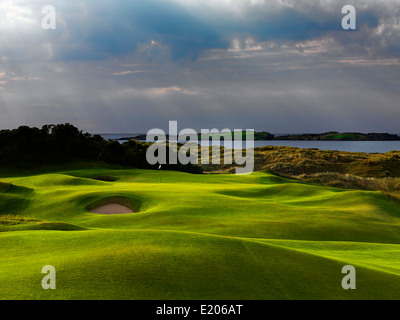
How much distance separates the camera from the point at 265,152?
112 m

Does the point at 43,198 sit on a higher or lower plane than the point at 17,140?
lower

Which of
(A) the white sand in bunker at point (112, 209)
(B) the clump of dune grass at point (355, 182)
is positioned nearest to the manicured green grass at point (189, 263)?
(A) the white sand in bunker at point (112, 209)

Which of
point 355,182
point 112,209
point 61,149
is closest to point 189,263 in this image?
point 112,209

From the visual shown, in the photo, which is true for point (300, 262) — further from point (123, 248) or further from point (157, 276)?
point (123, 248)

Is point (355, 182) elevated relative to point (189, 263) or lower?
lower

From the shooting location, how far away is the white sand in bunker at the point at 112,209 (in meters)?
27.8

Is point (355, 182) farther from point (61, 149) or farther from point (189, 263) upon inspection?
point (189, 263)

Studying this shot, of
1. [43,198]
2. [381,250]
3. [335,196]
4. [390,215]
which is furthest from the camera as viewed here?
[335,196]

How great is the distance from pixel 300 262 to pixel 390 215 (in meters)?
21.8

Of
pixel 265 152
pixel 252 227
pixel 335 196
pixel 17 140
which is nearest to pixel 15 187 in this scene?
pixel 252 227

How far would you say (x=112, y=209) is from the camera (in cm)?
2811

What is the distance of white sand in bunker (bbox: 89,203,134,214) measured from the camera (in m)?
27.8

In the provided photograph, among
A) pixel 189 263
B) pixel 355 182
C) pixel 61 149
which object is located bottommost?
pixel 355 182
